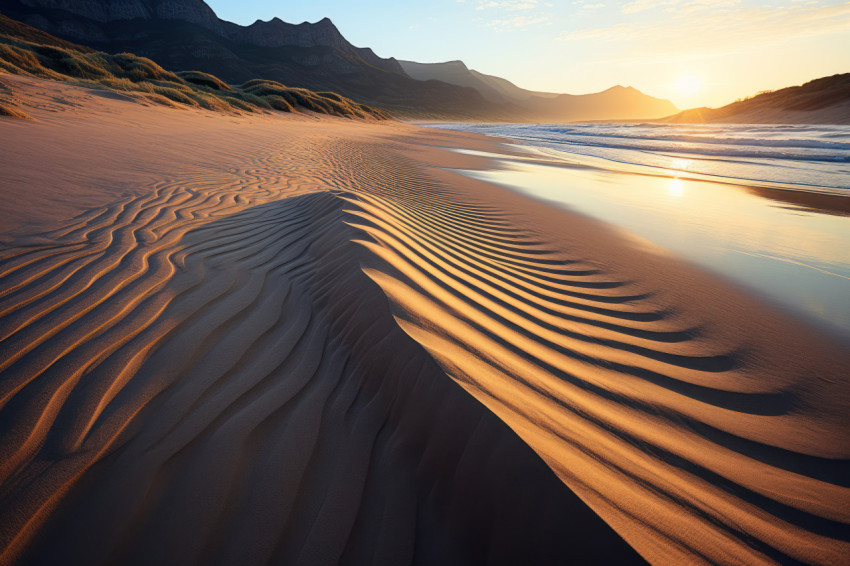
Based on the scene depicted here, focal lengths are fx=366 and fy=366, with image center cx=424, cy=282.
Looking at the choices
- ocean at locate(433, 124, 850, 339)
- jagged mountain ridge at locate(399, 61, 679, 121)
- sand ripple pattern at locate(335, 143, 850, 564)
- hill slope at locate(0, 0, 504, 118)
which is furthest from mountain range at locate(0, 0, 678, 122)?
sand ripple pattern at locate(335, 143, 850, 564)

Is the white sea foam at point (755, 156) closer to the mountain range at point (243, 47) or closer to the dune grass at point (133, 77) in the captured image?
the dune grass at point (133, 77)

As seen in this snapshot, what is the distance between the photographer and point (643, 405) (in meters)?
1.43

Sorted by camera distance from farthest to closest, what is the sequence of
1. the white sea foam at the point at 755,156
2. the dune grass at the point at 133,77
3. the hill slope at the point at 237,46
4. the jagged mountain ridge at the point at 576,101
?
the jagged mountain ridge at the point at 576,101 → the hill slope at the point at 237,46 → the dune grass at the point at 133,77 → the white sea foam at the point at 755,156

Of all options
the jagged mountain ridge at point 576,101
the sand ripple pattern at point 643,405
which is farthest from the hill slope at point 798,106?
the jagged mountain ridge at point 576,101

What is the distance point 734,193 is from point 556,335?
7001 mm

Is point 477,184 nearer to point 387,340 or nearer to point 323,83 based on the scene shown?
point 387,340

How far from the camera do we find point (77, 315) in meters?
1.71

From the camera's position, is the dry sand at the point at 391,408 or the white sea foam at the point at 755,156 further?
the white sea foam at the point at 755,156

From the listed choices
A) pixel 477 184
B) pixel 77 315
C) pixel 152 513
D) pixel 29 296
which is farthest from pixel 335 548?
pixel 477 184

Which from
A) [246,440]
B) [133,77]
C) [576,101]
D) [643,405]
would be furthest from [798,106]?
[576,101]

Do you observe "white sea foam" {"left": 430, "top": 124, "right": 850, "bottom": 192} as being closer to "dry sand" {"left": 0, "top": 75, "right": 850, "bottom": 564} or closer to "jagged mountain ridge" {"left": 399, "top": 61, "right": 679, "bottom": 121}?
"dry sand" {"left": 0, "top": 75, "right": 850, "bottom": 564}

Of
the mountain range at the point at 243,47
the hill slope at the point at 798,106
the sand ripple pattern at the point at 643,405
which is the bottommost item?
the sand ripple pattern at the point at 643,405

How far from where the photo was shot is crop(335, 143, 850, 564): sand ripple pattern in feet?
3.16

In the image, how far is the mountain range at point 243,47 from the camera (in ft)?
A: 190
